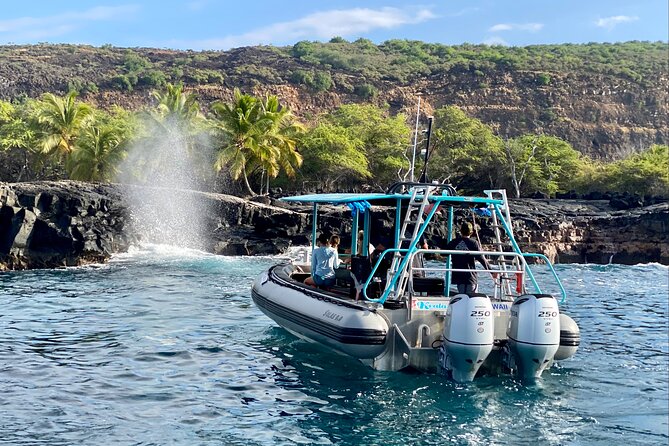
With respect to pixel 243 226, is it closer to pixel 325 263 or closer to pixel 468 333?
pixel 325 263

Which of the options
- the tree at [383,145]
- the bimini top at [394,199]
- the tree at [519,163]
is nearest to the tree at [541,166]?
the tree at [519,163]

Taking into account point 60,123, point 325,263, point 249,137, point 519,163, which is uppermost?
point 60,123

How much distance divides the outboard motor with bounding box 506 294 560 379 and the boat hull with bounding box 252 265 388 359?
184 cm

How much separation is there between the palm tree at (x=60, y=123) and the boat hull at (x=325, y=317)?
32632mm

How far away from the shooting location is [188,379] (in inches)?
433

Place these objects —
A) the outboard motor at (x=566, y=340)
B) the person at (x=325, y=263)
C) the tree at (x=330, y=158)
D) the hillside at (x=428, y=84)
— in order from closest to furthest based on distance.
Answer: the outboard motor at (x=566, y=340), the person at (x=325, y=263), the tree at (x=330, y=158), the hillside at (x=428, y=84)

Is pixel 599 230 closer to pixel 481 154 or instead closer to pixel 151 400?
pixel 481 154

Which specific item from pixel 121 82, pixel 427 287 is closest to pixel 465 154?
pixel 427 287

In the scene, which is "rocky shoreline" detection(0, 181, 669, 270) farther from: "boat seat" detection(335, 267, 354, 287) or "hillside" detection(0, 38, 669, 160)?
"hillside" detection(0, 38, 669, 160)

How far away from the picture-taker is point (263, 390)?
10500mm

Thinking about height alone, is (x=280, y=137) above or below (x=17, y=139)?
above

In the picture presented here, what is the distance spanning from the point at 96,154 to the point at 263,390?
34408 millimetres

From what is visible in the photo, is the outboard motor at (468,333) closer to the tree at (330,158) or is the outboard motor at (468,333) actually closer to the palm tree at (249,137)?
the palm tree at (249,137)

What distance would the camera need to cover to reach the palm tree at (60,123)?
42562mm
